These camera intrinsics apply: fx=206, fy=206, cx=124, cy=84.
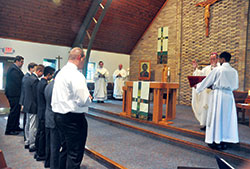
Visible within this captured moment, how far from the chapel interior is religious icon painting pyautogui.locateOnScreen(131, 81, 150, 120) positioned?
0.18 feet

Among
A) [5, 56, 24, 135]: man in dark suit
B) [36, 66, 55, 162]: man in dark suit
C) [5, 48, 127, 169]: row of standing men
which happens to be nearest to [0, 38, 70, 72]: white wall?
[5, 56, 24, 135]: man in dark suit

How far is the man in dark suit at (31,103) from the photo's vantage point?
3.48m

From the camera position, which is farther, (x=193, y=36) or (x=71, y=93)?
(x=193, y=36)

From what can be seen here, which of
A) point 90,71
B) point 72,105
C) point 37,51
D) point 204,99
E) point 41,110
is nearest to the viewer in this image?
point 72,105

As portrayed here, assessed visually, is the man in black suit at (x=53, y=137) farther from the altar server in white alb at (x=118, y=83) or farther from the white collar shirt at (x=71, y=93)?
the altar server in white alb at (x=118, y=83)

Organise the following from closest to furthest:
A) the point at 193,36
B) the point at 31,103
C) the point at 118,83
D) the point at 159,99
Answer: the point at 31,103 → the point at 159,99 → the point at 193,36 → the point at 118,83

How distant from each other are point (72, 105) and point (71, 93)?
0.12 meters

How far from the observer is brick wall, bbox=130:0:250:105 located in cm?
679

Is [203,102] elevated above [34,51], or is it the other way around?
[34,51]

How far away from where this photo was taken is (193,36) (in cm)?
812

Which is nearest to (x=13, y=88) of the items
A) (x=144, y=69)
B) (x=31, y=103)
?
(x=31, y=103)

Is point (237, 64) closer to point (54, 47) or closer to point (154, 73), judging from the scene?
point (154, 73)

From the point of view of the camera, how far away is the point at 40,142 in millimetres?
3143

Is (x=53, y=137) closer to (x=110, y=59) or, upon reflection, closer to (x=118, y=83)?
(x=118, y=83)
